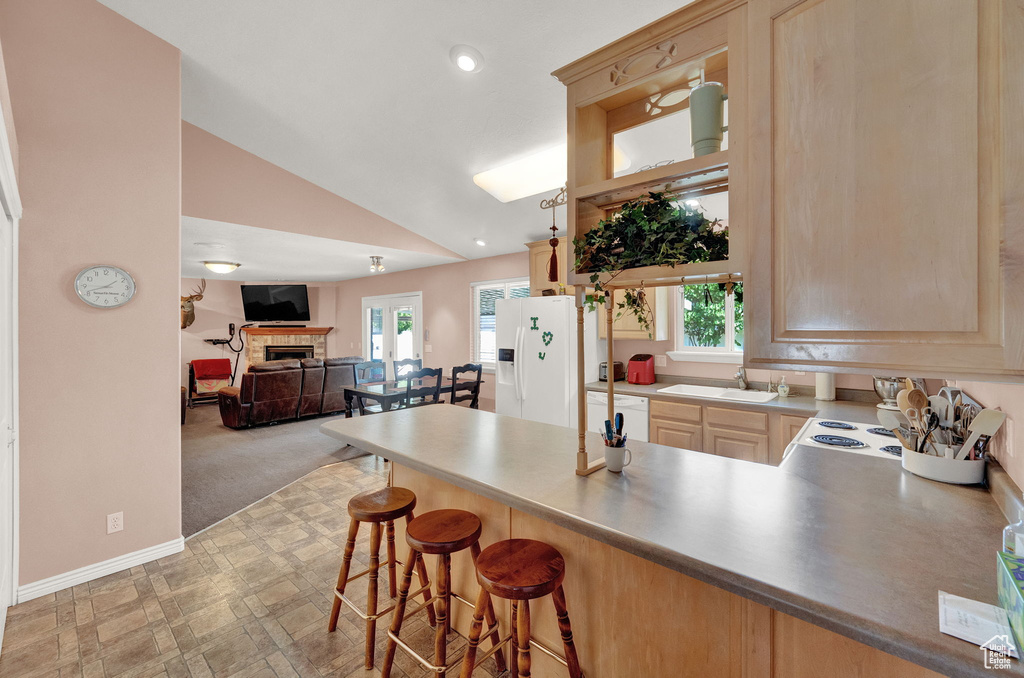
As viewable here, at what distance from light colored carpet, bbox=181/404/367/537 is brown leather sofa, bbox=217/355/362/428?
17cm

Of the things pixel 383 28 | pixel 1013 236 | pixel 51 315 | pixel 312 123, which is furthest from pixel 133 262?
pixel 1013 236

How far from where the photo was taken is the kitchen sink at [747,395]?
3080mm

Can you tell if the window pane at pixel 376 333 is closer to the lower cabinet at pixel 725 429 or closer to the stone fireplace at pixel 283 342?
the stone fireplace at pixel 283 342

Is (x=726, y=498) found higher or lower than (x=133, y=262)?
lower

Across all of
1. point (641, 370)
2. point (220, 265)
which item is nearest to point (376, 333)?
point (220, 265)

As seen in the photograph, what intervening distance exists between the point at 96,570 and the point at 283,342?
22.1ft

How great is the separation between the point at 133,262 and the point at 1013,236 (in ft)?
11.7

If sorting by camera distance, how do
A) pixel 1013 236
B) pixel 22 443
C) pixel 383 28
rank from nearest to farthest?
1. pixel 1013 236
2. pixel 22 443
3. pixel 383 28

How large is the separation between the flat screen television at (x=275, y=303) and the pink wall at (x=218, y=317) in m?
0.23

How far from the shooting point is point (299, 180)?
176 inches

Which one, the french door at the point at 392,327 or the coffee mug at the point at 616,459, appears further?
the french door at the point at 392,327

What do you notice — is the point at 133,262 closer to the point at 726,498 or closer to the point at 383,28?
the point at 383,28

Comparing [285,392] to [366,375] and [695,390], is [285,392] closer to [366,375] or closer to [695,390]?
[366,375]

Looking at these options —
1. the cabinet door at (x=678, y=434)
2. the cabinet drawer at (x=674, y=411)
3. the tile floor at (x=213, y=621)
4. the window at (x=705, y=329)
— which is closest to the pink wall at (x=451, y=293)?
the window at (x=705, y=329)
